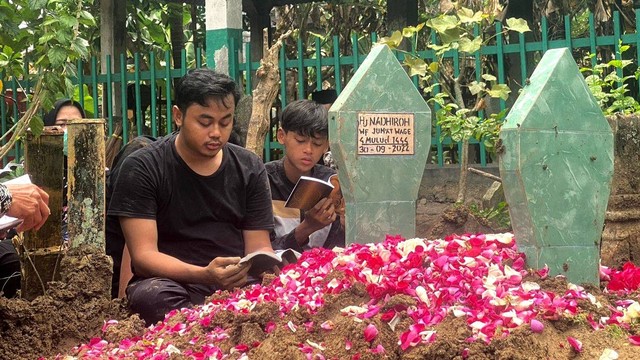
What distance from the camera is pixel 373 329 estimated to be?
3119 mm

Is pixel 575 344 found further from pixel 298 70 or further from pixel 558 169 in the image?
pixel 298 70

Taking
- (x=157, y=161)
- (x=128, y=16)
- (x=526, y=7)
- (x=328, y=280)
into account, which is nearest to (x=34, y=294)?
(x=157, y=161)

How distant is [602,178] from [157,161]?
6.90 feet

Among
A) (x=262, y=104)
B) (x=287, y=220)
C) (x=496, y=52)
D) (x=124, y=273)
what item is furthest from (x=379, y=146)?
(x=496, y=52)

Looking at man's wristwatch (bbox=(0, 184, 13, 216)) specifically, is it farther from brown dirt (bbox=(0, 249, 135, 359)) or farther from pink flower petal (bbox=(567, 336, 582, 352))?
pink flower petal (bbox=(567, 336, 582, 352))

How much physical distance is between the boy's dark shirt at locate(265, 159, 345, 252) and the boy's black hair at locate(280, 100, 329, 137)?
0.97 feet

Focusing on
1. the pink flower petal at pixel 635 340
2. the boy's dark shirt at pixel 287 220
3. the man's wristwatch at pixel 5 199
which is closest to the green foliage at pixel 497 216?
the boy's dark shirt at pixel 287 220

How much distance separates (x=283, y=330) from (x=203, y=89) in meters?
1.73

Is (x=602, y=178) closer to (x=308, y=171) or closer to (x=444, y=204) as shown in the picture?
(x=308, y=171)

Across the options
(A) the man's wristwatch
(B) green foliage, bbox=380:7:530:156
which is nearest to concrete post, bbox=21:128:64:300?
(A) the man's wristwatch

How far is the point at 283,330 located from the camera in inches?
129

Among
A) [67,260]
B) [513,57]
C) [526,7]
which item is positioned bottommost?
[67,260]

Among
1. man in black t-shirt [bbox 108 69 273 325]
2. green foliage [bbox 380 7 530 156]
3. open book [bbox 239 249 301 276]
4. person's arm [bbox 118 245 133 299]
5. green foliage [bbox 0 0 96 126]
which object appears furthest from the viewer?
green foliage [bbox 380 7 530 156]

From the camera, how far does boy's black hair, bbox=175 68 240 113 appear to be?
4.66 metres
